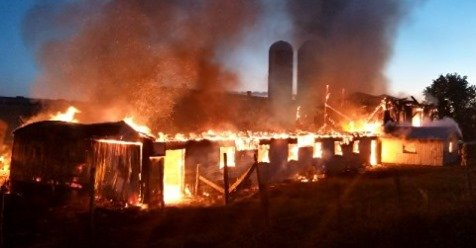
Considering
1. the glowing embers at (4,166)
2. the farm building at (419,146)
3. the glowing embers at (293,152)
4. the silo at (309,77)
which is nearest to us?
the glowing embers at (4,166)

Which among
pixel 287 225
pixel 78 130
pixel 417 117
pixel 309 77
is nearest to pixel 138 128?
pixel 78 130

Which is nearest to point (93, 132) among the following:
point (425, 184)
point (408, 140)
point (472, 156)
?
point (425, 184)

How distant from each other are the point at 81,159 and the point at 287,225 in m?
10.5

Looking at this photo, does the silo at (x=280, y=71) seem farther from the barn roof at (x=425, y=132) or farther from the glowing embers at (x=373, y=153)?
the barn roof at (x=425, y=132)

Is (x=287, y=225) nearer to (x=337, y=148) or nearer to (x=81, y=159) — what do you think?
(x=81, y=159)

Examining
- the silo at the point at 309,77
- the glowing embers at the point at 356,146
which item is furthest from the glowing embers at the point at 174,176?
the silo at the point at 309,77

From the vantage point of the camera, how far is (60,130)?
1953cm

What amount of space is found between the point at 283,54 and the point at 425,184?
2523 cm

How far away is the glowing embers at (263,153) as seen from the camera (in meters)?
24.1

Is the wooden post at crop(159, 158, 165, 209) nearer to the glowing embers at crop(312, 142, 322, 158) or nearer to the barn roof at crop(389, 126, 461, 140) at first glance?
the glowing embers at crop(312, 142, 322, 158)

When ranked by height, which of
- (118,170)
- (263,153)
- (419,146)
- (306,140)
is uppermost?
(306,140)

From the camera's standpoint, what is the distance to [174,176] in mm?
21422

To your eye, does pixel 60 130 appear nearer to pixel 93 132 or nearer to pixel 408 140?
pixel 93 132

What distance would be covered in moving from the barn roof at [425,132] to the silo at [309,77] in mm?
13220
